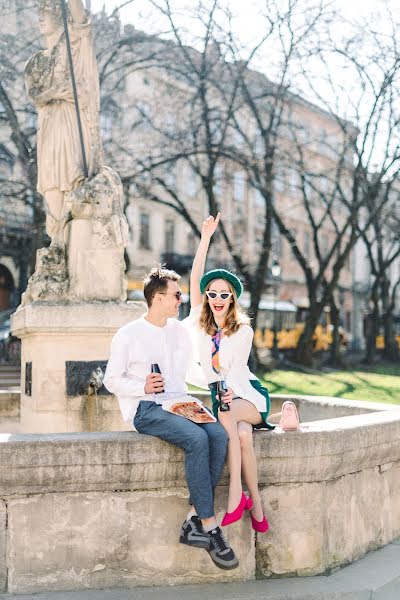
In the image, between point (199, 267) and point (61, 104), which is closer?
point (199, 267)

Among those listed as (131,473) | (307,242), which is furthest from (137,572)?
(307,242)

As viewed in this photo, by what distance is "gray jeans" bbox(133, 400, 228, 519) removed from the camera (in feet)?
14.3

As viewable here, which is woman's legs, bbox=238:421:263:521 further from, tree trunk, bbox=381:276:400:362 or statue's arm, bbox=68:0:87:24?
tree trunk, bbox=381:276:400:362

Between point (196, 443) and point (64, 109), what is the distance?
4.66m

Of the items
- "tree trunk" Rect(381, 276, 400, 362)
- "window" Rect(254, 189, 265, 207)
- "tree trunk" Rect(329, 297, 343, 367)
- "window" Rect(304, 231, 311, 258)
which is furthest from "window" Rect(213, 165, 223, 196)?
"window" Rect(304, 231, 311, 258)

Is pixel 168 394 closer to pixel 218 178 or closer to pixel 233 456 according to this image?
pixel 233 456

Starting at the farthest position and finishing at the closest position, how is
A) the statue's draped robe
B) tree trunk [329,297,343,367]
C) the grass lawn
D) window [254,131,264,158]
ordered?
tree trunk [329,297,343,367] < window [254,131,264,158] < the grass lawn < the statue's draped robe

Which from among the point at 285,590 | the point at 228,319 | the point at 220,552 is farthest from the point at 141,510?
the point at 228,319

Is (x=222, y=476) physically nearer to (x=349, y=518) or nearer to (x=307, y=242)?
(x=349, y=518)

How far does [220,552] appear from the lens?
4.32 metres

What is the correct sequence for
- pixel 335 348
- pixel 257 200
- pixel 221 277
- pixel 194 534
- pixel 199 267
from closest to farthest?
pixel 194 534
pixel 221 277
pixel 199 267
pixel 335 348
pixel 257 200

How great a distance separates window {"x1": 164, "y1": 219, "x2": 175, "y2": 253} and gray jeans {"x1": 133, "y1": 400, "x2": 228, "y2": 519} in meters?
43.6

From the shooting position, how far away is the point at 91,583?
447cm

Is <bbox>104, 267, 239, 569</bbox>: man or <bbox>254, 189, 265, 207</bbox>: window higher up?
<bbox>254, 189, 265, 207</bbox>: window
